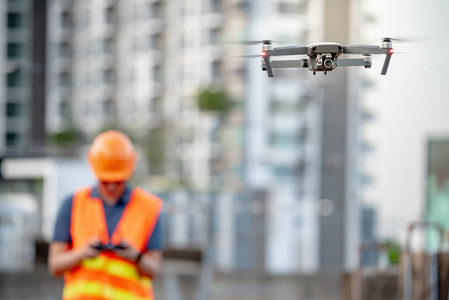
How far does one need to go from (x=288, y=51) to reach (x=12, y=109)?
92.4 metres

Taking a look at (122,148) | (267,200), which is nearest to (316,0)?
(267,200)

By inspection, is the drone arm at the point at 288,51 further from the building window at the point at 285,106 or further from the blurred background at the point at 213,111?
the building window at the point at 285,106

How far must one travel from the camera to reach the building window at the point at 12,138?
90.9 meters

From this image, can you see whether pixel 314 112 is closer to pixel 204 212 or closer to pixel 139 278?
pixel 204 212

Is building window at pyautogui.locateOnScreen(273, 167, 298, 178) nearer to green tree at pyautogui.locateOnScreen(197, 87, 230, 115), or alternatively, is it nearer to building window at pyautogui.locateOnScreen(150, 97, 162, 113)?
green tree at pyautogui.locateOnScreen(197, 87, 230, 115)

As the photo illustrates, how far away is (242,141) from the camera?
86375 mm

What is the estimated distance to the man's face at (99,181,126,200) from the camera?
4.09 metres

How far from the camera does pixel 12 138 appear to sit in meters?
93.6

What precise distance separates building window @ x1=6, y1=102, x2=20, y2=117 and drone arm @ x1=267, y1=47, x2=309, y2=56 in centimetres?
9097

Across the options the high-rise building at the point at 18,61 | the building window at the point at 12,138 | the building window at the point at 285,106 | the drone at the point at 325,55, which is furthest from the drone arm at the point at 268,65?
the building window at the point at 12,138

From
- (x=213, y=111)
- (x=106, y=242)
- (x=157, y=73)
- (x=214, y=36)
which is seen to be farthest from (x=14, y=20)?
(x=106, y=242)

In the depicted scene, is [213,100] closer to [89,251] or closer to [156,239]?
[156,239]

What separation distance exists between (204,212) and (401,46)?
1757 cm

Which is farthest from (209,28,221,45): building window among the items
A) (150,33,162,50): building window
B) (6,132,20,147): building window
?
(6,132,20,147): building window
